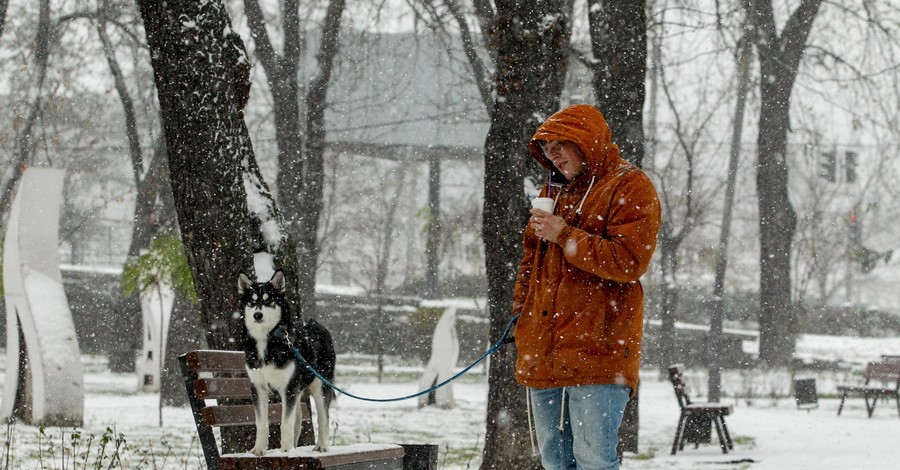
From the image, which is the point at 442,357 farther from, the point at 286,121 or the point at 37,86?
the point at 37,86

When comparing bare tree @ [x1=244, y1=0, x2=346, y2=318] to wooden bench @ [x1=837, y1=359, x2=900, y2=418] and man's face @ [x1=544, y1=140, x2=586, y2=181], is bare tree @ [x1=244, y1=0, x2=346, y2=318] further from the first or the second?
man's face @ [x1=544, y1=140, x2=586, y2=181]

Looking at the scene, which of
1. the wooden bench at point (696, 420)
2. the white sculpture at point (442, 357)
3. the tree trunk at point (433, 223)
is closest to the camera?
the wooden bench at point (696, 420)

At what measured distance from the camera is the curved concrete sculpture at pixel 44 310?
13703 millimetres

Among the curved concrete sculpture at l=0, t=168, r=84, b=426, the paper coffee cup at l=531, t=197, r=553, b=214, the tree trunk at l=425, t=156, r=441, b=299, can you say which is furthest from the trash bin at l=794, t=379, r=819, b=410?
the paper coffee cup at l=531, t=197, r=553, b=214

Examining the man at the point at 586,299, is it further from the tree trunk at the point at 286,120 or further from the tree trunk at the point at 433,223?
the tree trunk at the point at 433,223

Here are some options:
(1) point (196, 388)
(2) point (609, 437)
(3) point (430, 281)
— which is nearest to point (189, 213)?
(1) point (196, 388)

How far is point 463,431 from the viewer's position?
590 inches

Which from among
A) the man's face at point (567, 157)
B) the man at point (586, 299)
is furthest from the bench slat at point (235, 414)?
the man's face at point (567, 157)

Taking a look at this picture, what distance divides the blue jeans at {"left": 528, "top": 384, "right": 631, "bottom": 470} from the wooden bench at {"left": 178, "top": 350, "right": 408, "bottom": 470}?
3.26 feet

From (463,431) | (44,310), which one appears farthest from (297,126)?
(463,431)

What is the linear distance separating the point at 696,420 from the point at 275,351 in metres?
9.27

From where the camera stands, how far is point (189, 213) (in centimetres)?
683

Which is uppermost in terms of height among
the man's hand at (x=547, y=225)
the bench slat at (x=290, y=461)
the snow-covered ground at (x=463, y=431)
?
the man's hand at (x=547, y=225)

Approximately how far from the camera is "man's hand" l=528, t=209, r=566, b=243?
4.37m
